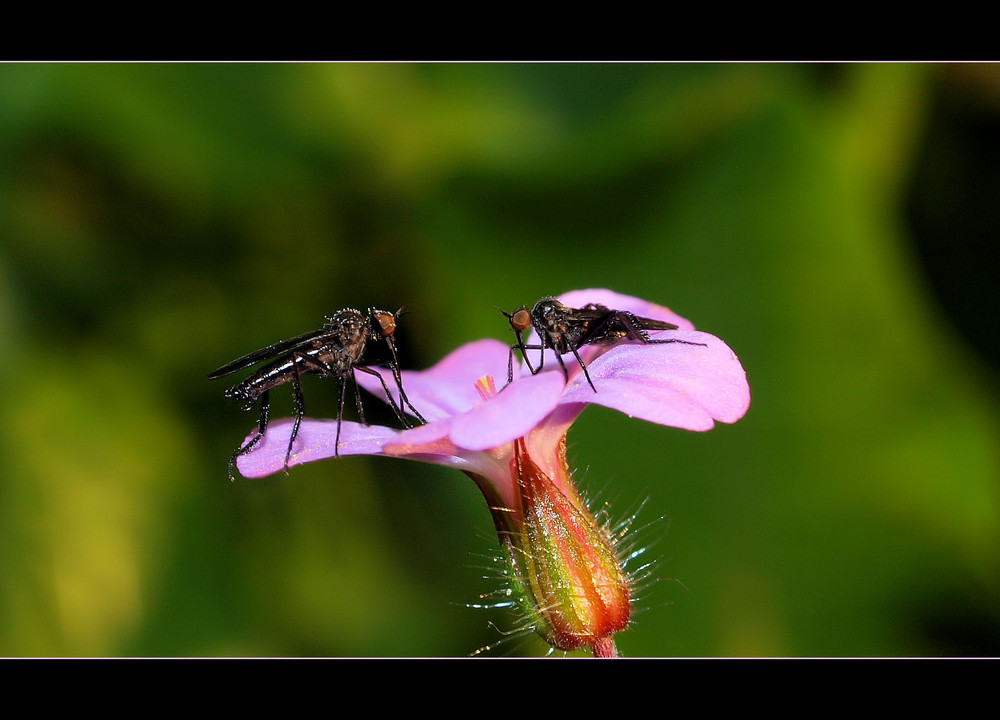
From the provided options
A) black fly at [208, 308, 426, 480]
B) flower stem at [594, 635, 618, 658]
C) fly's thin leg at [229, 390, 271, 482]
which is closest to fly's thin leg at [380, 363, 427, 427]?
black fly at [208, 308, 426, 480]

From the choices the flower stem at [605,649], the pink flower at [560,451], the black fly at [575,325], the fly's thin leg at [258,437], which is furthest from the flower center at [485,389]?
the flower stem at [605,649]

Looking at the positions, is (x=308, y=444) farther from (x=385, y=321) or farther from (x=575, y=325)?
(x=575, y=325)

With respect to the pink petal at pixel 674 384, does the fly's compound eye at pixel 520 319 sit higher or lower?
higher

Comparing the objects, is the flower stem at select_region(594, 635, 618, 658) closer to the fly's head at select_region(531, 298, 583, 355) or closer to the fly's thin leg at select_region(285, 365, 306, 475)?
the fly's head at select_region(531, 298, 583, 355)

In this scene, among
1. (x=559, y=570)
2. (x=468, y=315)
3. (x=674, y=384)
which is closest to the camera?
(x=674, y=384)

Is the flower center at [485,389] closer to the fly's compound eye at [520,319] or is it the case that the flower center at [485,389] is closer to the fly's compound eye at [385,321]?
the fly's compound eye at [520,319]

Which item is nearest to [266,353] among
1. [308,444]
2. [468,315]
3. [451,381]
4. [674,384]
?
[308,444]
